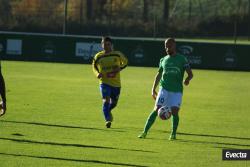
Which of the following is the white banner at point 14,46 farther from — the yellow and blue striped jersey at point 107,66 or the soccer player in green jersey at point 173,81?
the soccer player in green jersey at point 173,81

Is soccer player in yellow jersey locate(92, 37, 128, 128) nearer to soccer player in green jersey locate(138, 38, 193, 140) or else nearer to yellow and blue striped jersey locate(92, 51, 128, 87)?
yellow and blue striped jersey locate(92, 51, 128, 87)

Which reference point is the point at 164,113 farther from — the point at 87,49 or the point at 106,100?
the point at 87,49

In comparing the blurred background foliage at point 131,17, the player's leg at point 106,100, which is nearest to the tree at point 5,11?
the blurred background foliage at point 131,17

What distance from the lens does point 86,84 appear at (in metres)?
28.6

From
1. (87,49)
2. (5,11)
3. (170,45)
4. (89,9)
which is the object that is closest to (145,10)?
(89,9)

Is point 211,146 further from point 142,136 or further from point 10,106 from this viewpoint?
point 10,106

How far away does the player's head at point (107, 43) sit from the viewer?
52.4 feet

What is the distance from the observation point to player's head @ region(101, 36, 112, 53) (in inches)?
629

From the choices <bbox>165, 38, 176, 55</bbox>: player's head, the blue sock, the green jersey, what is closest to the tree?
the blue sock

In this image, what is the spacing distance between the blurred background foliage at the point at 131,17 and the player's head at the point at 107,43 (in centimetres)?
3325

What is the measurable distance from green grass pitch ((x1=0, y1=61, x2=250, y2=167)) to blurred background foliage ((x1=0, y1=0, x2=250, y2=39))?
73.0 ft

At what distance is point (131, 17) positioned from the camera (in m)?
56.3

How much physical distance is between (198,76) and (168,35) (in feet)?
64.9

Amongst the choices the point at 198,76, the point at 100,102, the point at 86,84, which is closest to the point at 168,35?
the point at 198,76
